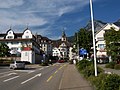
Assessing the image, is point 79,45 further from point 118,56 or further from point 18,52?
point 18,52

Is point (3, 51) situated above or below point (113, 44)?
above

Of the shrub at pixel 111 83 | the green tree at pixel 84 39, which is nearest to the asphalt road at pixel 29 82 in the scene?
the shrub at pixel 111 83

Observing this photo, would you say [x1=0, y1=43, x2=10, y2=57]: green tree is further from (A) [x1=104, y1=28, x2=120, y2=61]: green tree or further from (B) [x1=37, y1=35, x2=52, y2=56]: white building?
(B) [x1=37, y1=35, x2=52, y2=56]: white building

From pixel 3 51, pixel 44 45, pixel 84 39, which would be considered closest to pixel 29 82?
pixel 84 39

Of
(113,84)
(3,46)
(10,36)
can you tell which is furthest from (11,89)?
(10,36)

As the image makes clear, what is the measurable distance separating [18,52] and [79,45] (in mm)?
32686

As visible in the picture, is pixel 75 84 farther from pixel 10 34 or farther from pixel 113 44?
pixel 10 34

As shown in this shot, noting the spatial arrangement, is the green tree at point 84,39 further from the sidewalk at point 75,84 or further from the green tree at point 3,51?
the sidewalk at point 75,84

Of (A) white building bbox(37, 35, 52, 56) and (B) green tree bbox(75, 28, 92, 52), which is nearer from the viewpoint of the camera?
(B) green tree bbox(75, 28, 92, 52)

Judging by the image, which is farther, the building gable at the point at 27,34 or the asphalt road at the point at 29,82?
the building gable at the point at 27,34

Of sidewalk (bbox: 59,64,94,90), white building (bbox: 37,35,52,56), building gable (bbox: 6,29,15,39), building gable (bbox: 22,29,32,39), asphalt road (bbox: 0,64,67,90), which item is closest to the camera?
sidewalk (bbox: 59,64,94,90)

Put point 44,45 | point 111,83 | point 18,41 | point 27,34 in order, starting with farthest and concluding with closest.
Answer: point 44,45 → point 27,34 → point 18,41 → point 111,83

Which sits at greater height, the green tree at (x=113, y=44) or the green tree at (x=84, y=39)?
the green tree at (x=84, y=39)

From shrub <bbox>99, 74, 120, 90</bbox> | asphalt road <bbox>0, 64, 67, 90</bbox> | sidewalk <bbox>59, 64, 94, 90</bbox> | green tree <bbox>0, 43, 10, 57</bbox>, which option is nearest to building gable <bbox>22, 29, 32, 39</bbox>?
green tree <bbox>0, 43, 10, 57</bbox>
